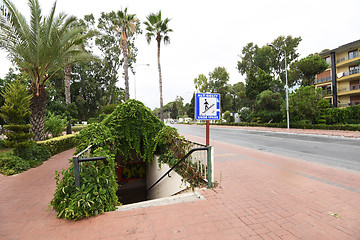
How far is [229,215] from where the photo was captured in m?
2.97

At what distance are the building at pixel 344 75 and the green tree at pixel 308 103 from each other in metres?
8.80

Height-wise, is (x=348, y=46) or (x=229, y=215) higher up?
(x=348, y=46)

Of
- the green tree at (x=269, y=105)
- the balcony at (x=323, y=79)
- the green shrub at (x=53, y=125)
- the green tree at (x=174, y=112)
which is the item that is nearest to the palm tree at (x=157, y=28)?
the green shrub at (x=53, y=125)

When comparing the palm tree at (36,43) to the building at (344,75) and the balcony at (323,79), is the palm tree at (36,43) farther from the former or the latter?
the balcony at (323,79)

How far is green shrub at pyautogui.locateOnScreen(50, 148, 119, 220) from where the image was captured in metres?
3.01

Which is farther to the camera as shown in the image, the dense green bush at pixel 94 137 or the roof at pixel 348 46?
the roof at pixel 348 46

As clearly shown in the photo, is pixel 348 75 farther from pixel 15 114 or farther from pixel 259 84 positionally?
pixel 15 114

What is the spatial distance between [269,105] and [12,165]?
27503 mm

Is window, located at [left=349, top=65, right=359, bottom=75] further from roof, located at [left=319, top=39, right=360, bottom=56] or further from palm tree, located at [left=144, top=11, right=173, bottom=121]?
palm tree, located at [left=144, top=11, right=173, bottom=121]

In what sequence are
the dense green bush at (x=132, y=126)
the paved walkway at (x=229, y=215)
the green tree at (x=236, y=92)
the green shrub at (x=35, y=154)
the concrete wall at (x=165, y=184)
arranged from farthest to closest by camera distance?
the green tree at (x=236, y=92) → the green shrub at (x=35, y=154) → the dense green bush at (x=132, y=126) → the concrete wall at (x=165, y=184) → the paved walkway at (x=229, y=215)

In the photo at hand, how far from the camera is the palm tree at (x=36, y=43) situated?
24.5 ft

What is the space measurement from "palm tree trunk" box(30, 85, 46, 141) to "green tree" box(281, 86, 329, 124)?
72.2ft

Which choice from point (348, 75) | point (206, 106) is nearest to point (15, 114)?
point (206, 106)

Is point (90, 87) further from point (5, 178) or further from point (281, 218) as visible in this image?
point (281, 218)
